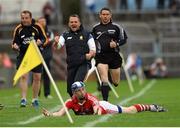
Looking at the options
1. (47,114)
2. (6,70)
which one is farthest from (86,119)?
(6,70)

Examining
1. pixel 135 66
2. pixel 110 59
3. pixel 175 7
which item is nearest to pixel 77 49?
pixel 110 59

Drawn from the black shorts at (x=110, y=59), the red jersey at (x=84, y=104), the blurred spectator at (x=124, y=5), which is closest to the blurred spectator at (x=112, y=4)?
the blurred spectator at (x=124, y=5)

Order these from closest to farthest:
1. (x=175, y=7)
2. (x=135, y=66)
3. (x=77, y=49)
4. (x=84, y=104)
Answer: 1. (x=84, y=104)
2. (x=77, y=49)
3. (x=135, y=66)
4. (x=175, y=7)

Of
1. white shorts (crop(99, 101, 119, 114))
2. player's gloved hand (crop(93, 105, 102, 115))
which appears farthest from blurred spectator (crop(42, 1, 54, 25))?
player's gloved hand (crop(93, 105, 102, 115))

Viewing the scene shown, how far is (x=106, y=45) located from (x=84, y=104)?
4.06 meters

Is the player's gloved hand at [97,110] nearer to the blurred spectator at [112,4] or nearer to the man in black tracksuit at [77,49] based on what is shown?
the man in black tracksuit at [77,49]

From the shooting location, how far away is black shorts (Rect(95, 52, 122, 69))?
2167cm

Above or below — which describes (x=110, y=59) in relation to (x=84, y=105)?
above

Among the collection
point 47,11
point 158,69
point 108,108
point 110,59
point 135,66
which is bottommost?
point 158,69

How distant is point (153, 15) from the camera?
5328 cm

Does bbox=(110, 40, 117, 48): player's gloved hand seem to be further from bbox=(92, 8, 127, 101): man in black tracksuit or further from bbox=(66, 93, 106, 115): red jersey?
bbox=(66, 93, 106, 115): red jersey

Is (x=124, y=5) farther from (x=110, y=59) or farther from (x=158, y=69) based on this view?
(x=110, y=59)

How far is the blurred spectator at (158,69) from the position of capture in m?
45.9

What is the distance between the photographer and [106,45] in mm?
21625
